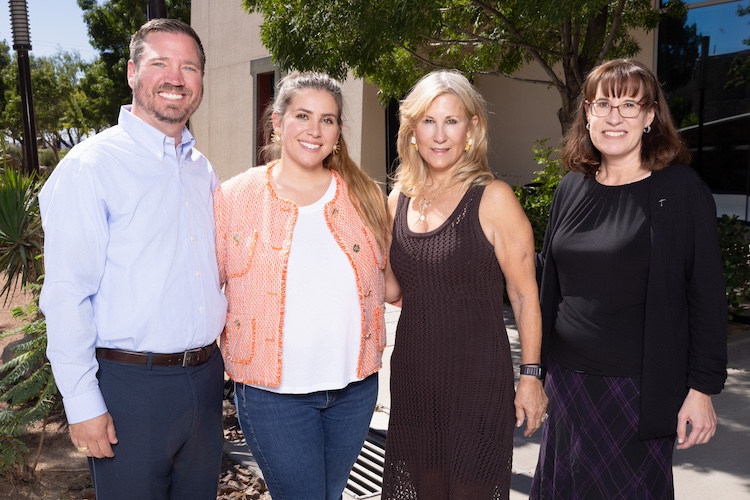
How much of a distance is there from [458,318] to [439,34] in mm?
5139

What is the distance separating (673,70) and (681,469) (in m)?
8.10

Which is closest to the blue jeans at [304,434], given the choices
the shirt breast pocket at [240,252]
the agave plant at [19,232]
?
the shirt breast pocket at [240,252]

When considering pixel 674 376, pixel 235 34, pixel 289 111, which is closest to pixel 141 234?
Answer: pixel 289 111

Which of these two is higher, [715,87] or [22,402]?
[715,87]

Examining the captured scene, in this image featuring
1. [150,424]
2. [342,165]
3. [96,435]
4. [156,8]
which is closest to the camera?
[96,435]

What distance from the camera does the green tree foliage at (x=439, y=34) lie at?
577cm

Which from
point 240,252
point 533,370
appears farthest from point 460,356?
point 240,252

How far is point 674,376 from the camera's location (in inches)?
98.7

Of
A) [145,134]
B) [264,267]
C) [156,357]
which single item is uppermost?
[145,134]

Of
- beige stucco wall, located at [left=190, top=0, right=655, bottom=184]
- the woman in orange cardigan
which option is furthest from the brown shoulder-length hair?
beige stucco wall, located at [left=190, top=0, right=655, bottom=184]

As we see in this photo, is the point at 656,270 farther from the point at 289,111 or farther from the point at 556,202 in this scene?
the point at 289,111

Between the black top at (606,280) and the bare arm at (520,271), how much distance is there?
133 millimetres

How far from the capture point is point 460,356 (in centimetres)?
266

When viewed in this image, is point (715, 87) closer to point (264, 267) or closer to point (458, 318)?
point (458, 318)
